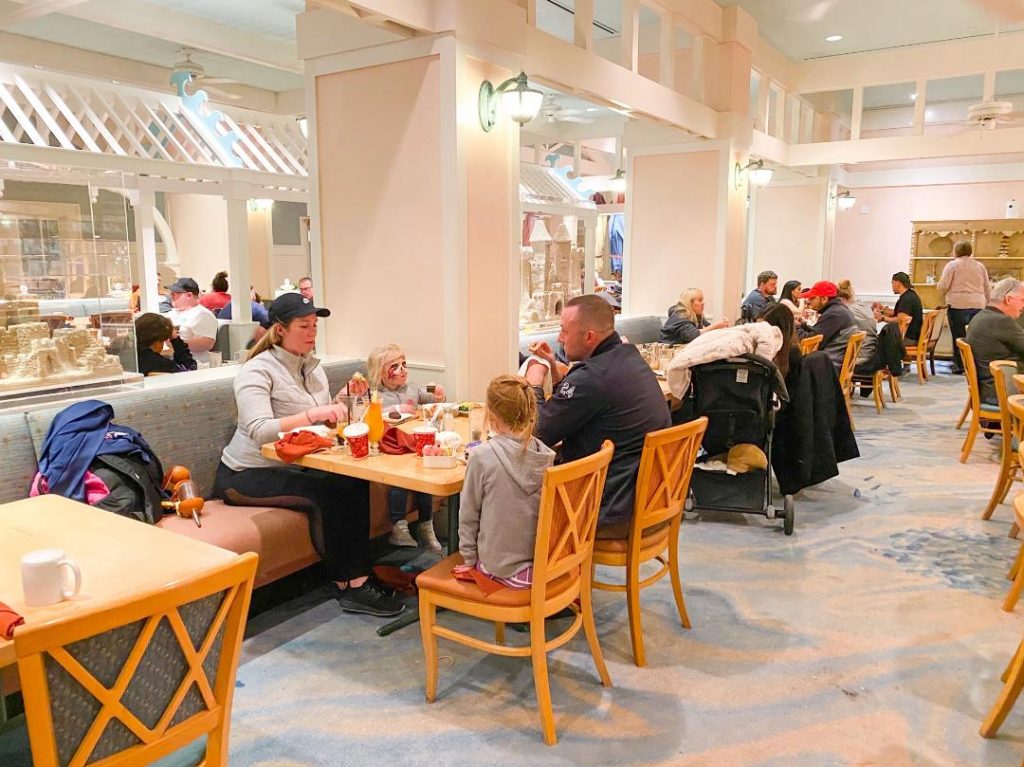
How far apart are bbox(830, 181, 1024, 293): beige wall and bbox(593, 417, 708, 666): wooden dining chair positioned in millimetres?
11618

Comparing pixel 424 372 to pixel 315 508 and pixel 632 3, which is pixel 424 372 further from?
pixel 632 3

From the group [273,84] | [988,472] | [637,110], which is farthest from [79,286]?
[273,84]

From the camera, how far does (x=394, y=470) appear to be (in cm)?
275

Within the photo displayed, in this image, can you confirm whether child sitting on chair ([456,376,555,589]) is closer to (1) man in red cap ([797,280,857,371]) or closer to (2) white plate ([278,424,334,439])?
(2) white plate ([278,424,334,439])

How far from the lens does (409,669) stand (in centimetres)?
286

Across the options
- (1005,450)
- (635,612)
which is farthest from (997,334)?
(635,612)

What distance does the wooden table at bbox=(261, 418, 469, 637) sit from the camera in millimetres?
2641

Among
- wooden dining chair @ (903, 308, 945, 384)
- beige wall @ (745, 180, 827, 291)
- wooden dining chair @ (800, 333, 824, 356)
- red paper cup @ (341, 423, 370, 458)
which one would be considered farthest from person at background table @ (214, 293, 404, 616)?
beige wall @ (745, 180, 827, 291)

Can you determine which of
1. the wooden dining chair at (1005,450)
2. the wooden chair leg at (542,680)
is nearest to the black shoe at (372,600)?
the wooden chair leg at (542,680)

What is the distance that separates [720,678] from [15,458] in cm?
270

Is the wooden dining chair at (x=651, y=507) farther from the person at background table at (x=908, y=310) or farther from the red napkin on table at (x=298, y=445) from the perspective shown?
the person at background table at (x=908, y=310)

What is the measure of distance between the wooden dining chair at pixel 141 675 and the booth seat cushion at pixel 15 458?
1630 millimetres

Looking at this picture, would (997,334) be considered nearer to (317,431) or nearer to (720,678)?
(720,678)

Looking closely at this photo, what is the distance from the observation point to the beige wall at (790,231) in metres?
11.3
